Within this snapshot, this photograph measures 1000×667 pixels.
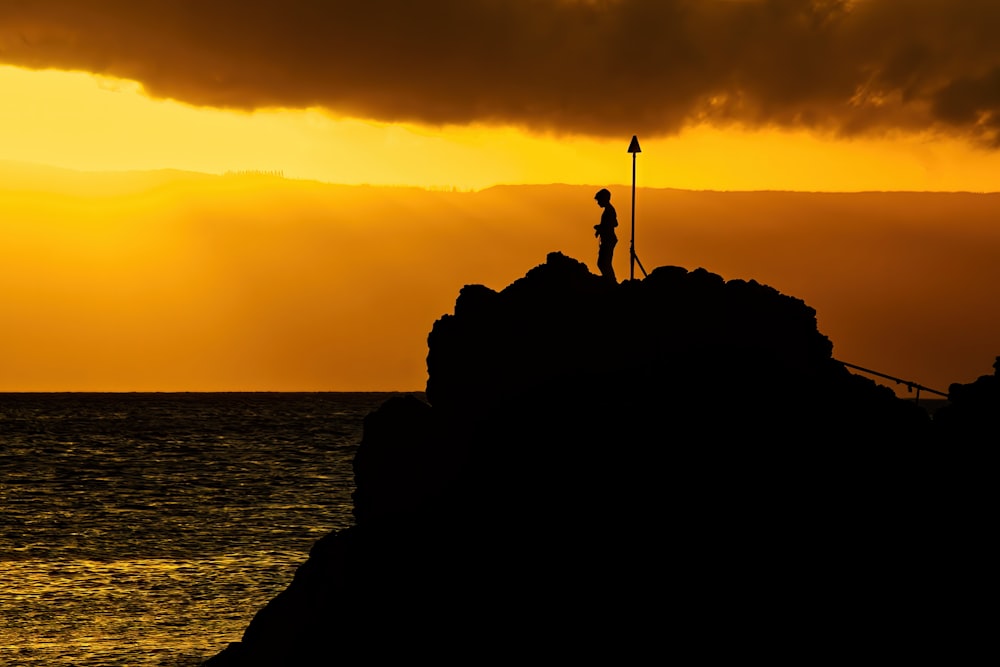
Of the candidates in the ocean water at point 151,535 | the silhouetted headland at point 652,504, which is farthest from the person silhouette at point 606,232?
the ocean water at point 151,535

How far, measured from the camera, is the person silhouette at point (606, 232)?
30.6 meters

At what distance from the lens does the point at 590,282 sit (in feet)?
91.4

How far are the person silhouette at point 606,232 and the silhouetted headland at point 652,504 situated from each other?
333cm

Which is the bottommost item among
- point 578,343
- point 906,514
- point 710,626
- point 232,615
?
point 232,615

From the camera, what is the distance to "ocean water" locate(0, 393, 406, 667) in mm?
44750

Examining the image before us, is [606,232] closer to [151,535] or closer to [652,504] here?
[652,504]

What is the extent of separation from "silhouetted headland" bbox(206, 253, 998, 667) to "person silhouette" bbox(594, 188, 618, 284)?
3329 millimetres

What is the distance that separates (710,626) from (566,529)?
2.72 metres

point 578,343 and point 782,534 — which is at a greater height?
point 578,343

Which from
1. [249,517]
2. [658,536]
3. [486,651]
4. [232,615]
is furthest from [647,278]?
[249,517]

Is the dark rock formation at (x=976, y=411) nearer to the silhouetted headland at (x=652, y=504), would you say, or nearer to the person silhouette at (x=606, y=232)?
the silhouetted headland at (x=652, y=504)

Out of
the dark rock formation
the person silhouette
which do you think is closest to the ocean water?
the person silhouette

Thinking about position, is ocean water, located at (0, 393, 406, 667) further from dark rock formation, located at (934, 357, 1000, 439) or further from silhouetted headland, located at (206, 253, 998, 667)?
dark rock formation, located at (934, 357, 1000, 439)

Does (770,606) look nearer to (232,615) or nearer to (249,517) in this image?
(232,615)
